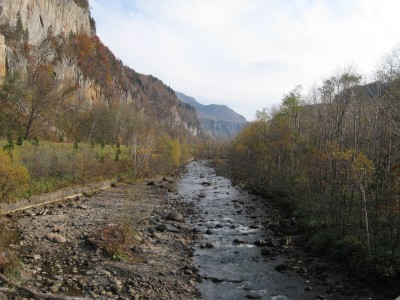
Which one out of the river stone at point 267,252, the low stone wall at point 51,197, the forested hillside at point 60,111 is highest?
the forested hillside at point 60,111

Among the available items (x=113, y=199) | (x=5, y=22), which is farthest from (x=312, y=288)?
(x=5, y=22)

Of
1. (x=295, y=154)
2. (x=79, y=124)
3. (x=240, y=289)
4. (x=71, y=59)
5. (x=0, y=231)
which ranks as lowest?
(x=240, y=289)

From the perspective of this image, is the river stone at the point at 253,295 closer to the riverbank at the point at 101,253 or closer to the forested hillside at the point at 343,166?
the riverbank at the point at 101,253

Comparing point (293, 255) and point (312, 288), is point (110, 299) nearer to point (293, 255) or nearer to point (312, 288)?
point (312, 288)

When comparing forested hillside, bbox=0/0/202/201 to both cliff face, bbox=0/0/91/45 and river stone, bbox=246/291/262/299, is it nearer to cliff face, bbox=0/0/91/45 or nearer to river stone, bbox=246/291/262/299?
cliff face, bbox=0/0/91/45

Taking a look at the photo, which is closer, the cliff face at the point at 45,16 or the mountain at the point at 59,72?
the mountain at the point at 59,72

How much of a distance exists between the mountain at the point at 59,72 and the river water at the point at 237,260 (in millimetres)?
31181

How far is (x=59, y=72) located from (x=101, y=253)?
3060 inches

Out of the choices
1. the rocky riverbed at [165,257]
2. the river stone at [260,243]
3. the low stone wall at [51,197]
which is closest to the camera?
the rocky riverbed at [165,257]

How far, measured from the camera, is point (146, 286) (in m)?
15.7

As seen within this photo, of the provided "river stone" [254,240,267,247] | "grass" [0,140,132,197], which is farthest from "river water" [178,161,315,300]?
"grass" [0,140,132,197]

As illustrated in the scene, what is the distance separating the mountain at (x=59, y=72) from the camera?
5350cm

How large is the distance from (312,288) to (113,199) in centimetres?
2529

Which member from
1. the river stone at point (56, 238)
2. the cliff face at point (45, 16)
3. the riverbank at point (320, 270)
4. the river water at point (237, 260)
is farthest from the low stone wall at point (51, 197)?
the cliff face at point (45, 16)
